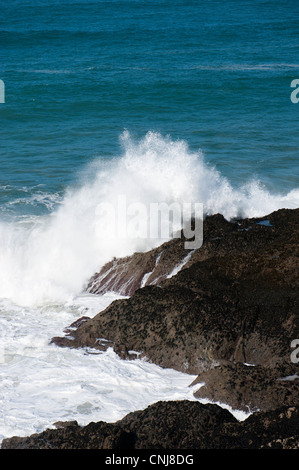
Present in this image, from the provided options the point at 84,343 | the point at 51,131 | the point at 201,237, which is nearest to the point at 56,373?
the point at 84,343

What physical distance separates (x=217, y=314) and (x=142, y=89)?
19701 mm

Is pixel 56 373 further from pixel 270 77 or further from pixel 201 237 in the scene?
pixel 270 77

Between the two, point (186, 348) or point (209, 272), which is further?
point (209, 272)

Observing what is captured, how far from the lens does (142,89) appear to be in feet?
90.8

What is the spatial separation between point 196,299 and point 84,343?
179 cm

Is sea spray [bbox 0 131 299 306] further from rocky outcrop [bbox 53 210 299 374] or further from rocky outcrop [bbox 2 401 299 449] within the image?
rocky outcrop [bbox 2 401 299 449]

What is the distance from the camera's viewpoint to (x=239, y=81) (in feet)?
94.1

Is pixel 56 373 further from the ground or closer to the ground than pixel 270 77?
closer to the ground

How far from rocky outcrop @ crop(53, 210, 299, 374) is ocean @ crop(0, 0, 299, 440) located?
310 mm

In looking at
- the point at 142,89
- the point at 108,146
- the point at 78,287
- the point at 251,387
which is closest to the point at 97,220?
the point at 78,287

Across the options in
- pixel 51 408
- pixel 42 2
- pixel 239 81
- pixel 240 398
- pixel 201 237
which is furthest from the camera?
pixel 42 2

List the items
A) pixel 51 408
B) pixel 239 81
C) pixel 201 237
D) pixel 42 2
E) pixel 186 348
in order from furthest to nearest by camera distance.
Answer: pixel 42 2, pixel 239 81, pixel 201 237, pixel 186 348, pixel 51 408

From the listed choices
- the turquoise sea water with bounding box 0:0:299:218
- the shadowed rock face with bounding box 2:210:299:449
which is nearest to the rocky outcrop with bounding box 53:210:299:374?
the shadowed rock face with bounding box 2:210:299:449

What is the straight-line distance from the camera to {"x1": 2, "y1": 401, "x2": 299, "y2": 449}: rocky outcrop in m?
6.82
